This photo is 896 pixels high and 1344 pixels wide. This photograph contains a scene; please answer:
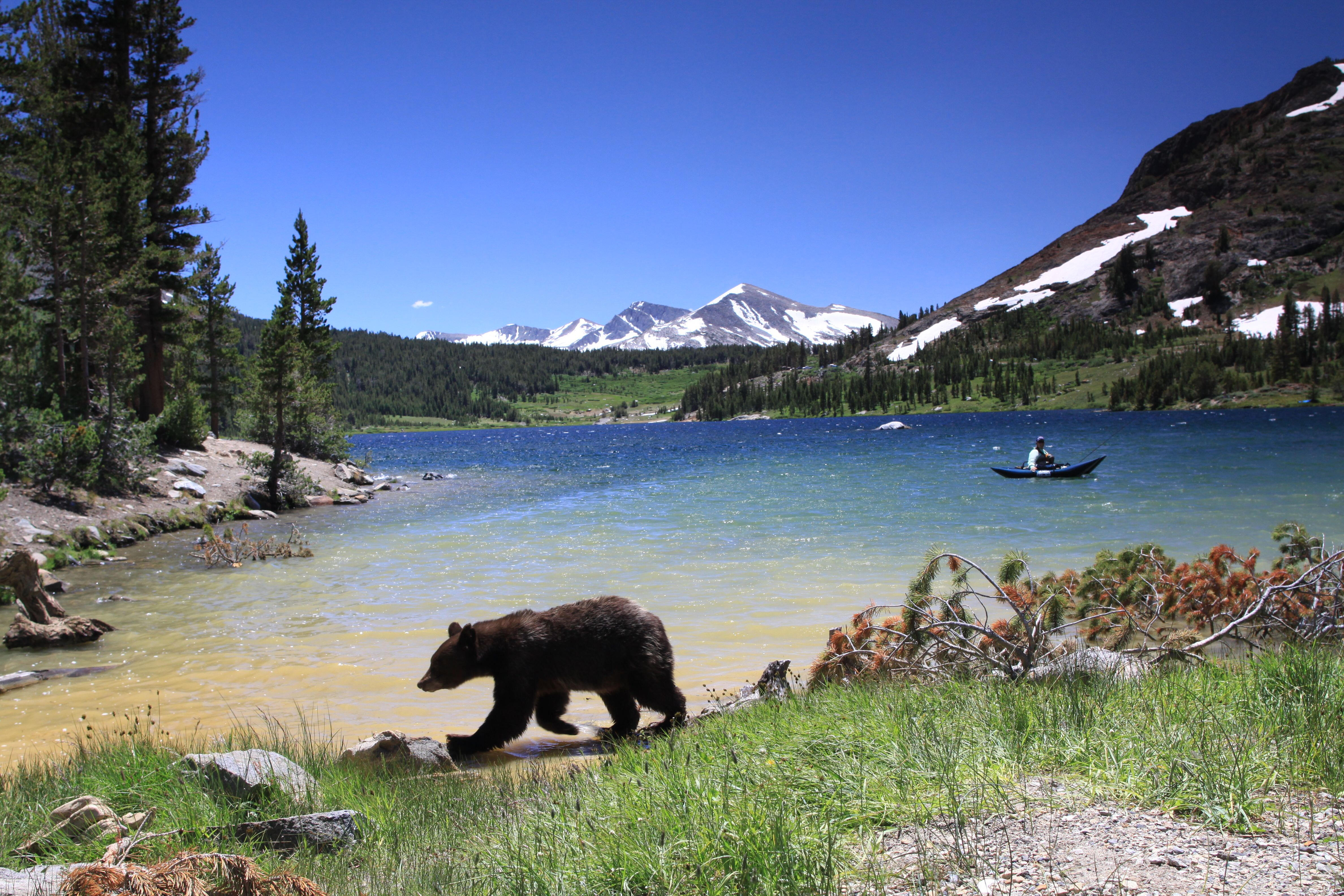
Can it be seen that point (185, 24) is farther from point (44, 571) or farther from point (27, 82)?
point (44, 571)

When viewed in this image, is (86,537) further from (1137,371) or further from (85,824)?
(1137,371)

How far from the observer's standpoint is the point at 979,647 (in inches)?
281

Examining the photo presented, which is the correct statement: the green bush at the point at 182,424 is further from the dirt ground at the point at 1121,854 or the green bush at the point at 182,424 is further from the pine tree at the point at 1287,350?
the pine tree at the point at 1287,350

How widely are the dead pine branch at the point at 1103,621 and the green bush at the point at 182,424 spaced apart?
30.6 m

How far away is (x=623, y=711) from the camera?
21.3ft

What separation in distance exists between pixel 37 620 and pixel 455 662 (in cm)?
910

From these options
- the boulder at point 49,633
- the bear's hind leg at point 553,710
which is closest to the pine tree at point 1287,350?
the bear's hind leg at point 553,710

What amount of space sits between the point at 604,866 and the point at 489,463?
66.0 m

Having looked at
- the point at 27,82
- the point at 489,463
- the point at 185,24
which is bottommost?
the point at 489,463

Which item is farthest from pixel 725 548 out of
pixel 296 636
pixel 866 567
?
pixel 296 636

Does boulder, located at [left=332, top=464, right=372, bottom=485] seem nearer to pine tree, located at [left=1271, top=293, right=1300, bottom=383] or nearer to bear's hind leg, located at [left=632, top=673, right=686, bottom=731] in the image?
bear's hind leg, located at [left=632, top=673, right=686, bottom=731]

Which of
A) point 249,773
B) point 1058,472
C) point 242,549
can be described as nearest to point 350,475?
point 242,549

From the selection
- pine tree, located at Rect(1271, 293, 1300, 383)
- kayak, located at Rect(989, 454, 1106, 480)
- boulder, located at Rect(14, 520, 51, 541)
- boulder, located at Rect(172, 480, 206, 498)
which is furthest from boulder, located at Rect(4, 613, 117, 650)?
pine tree, located at Rect(1271, 293, 1300, 383)

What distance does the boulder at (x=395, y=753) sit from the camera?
18.2ft
